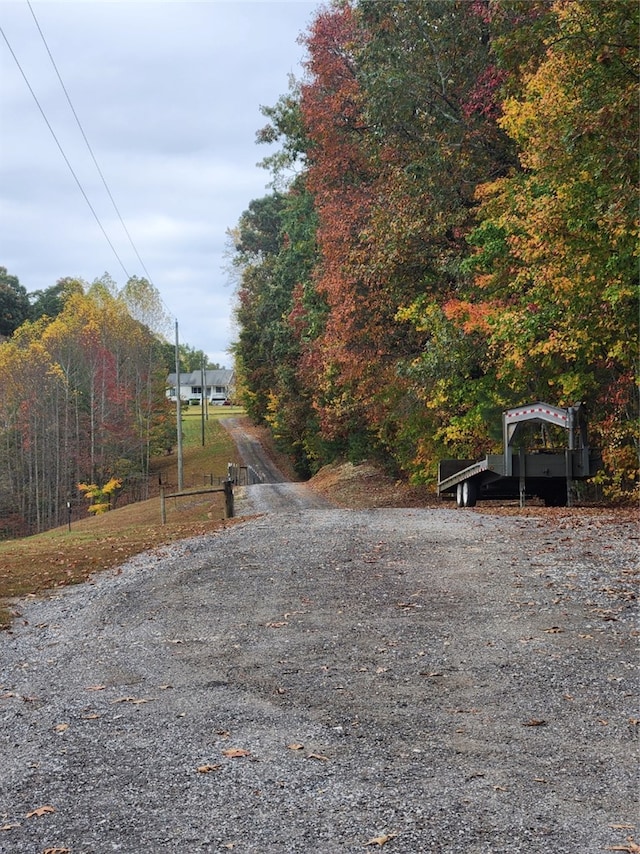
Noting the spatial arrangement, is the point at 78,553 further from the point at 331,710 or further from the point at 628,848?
the point at 628,848

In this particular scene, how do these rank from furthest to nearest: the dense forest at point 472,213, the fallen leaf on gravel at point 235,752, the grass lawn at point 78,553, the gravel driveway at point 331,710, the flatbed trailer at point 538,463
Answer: the flatbed trailer at point 538,463
the dense forest at point 472,213
the grass lawn at point 78,553
the fallen leaf on gravel at point 235,752
the gravel driveway at point 331,710

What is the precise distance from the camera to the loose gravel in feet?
14.9

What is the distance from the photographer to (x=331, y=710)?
636 centimetres

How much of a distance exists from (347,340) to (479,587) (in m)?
17.8

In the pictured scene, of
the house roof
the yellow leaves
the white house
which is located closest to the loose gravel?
the yellow leaves

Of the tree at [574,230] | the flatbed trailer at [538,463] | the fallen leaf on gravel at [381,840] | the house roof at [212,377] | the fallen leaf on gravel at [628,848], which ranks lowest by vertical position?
the fallen leaf on gravel at [628,848]

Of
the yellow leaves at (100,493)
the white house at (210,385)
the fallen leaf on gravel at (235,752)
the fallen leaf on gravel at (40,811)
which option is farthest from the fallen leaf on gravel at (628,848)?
the white house at (210,385)

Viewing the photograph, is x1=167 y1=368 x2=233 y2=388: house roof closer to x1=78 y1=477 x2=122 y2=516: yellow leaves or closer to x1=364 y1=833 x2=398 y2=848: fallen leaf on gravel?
x1=78 y1=477 x2=122 y2=516: yellow leaves

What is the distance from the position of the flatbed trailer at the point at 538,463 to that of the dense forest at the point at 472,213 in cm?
58

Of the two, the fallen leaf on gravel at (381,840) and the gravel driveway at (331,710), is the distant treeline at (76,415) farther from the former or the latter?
the fallen leaf on gravel at (381,840)

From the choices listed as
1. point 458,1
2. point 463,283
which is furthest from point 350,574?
point 458,1

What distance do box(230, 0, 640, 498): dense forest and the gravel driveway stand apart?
639 cm

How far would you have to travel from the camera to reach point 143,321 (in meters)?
69.4

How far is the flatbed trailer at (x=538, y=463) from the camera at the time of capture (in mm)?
19094
